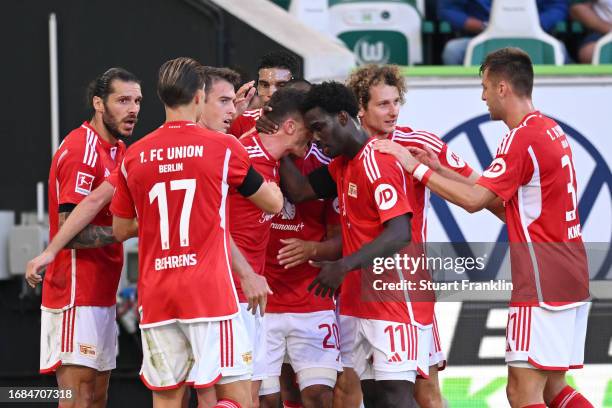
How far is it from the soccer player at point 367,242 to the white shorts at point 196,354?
57 cm

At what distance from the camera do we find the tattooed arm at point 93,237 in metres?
5.83

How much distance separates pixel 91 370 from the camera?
6.00 metres

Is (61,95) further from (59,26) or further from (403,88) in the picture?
(403,88)

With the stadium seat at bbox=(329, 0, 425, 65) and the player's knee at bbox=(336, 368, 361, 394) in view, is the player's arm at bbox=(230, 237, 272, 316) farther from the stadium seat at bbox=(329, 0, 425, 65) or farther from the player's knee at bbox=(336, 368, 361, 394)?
the stadium seat at bbox=(329, 0, 425, 65)

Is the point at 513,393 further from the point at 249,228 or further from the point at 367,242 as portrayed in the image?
the point at 249,228

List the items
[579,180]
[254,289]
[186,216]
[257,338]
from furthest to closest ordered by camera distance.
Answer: [579,180], [257,338], [254,289], [186,216]

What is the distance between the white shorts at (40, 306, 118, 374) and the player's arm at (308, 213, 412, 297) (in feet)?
4.72

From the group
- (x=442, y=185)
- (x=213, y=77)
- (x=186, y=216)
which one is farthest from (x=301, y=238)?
(x=186, y=216)

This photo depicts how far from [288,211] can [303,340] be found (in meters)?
0.71

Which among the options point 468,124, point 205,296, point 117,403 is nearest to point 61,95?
point 117,403

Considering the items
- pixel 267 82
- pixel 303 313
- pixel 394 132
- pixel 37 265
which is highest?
pixel 267 82

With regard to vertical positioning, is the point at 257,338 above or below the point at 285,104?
below

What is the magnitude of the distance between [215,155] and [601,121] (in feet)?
11.6

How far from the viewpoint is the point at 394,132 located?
592 cm
